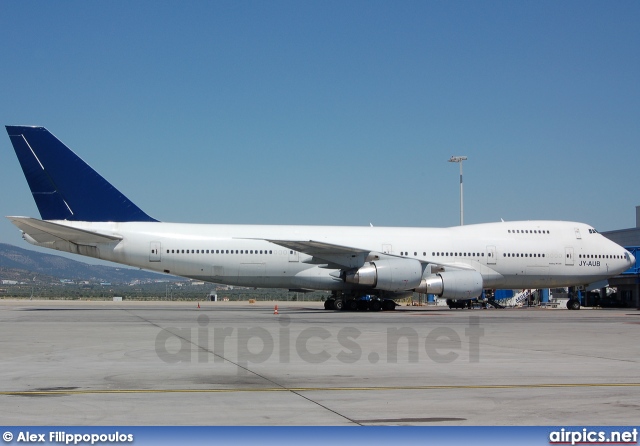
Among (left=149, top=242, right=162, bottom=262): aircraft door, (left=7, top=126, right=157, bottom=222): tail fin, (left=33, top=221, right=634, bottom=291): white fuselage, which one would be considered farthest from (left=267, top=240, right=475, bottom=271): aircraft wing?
(left=7, top=126, right=157, bottom=222): tail fin

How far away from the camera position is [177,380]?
32.2 ft

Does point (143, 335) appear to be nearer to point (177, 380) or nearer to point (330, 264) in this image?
point (177, 380)

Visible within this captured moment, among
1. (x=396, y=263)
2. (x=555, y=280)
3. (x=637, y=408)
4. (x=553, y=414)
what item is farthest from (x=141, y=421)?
(x=555, y=280)

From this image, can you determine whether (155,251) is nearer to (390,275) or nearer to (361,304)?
(361,304)

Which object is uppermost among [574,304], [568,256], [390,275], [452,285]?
[568,256]

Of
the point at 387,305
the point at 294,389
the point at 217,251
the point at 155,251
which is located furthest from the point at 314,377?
the point at 387,305

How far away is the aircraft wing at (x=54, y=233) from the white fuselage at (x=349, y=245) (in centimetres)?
44

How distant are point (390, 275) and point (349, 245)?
Answer: 3.44 metres

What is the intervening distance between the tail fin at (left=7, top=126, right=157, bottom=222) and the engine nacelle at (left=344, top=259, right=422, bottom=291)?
38.5 ft

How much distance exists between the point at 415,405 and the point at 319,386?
1.85 metres

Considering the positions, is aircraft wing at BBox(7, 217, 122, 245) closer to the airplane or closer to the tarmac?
the airplane

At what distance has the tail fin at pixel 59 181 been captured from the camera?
30344mm

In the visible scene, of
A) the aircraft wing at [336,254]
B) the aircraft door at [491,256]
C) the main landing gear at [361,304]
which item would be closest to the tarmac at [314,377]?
the aircraft wing at [336,254]

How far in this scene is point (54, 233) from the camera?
29.5m
